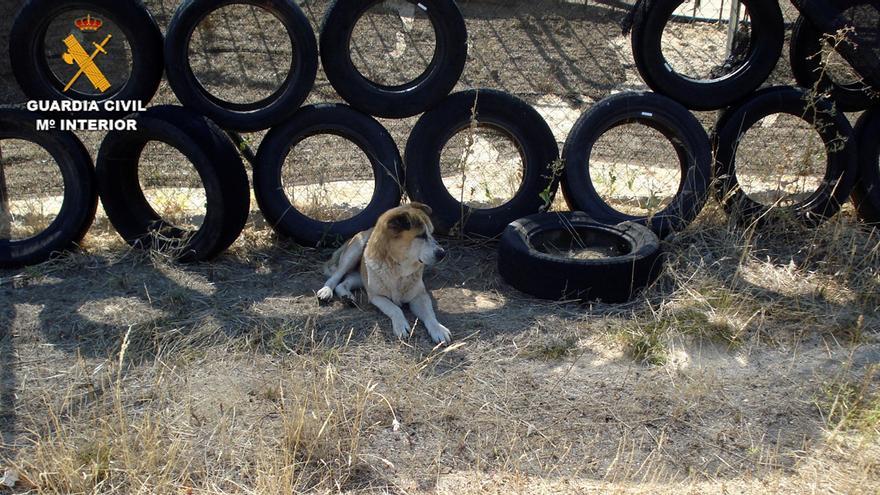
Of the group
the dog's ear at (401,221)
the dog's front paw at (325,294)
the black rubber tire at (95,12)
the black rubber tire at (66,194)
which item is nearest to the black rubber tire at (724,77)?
the dog's ear at (401,221)

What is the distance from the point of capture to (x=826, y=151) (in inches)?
248

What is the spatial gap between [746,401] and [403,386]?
195 centimetres

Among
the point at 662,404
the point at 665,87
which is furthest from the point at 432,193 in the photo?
the point at 662,404

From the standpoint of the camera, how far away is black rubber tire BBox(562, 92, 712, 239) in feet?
20.3

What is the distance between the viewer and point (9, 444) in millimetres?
3873

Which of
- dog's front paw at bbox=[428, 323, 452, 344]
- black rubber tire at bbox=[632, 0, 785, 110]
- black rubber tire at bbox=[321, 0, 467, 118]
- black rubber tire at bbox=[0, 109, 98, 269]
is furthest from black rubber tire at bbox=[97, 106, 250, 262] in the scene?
black rubber tire at bbox=[632, 0, 785, 110]

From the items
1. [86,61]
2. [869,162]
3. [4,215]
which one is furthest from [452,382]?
[86,61]

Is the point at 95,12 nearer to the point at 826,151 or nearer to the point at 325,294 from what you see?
the point at 325,294

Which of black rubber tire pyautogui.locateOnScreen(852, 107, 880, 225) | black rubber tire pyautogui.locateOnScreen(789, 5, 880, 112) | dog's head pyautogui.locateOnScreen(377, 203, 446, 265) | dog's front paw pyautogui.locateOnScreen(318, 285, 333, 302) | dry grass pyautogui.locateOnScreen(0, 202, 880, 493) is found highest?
black rubber tire pyautogui.locateOnScreen(789, 5, 880, 112)

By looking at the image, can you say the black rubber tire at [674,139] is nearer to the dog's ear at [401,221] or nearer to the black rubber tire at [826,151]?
the black rubber tire at [826,151]

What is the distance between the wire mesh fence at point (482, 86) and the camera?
23.7 feet

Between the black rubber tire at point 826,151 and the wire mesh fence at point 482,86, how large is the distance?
24 centimetres

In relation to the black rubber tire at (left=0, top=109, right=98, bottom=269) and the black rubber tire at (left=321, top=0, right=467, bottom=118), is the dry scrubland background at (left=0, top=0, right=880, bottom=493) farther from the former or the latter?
the black rubber tire at (left=321, top=0, right=467, bottom=118)

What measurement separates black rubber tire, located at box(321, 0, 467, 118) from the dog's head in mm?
1205
